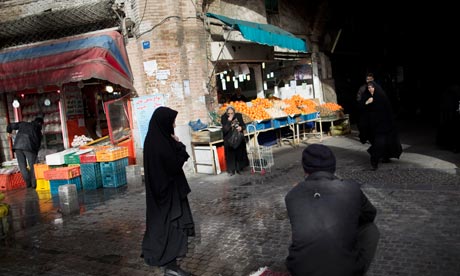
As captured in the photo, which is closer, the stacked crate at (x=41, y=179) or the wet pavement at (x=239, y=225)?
the wet pavement at (x=239, y=225)

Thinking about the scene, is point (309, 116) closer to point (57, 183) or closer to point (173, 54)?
point (173, 54)

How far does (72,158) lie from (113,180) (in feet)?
4.03

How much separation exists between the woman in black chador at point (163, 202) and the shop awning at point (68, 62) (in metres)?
5.38

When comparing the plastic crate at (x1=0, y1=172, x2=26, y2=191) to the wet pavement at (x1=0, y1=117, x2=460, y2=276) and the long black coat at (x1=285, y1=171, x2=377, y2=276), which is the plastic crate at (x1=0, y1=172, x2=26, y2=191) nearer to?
the wet pavement at (x1=0, y1=117, x2=460, y2=276)

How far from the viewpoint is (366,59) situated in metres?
20.6

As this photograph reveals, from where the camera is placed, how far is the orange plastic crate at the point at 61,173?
9.81m

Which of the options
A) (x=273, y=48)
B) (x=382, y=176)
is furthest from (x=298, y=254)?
(x=273, y=48)

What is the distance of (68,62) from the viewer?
986 centimetres

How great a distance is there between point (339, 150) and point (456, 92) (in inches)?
128

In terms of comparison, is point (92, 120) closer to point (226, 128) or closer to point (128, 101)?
point (128, 101)

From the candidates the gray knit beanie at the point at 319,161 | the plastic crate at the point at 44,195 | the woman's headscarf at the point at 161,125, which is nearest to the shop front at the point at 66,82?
the plastic crate at the point at 44,195

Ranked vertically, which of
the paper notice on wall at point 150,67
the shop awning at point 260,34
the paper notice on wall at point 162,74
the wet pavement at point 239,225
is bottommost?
the wet pavement at point 239,225

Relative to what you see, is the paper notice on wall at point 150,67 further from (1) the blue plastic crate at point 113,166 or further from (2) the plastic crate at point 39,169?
(2) the plastic crate at point 39,169

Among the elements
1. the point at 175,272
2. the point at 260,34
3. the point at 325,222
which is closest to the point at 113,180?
the point at 260,34
